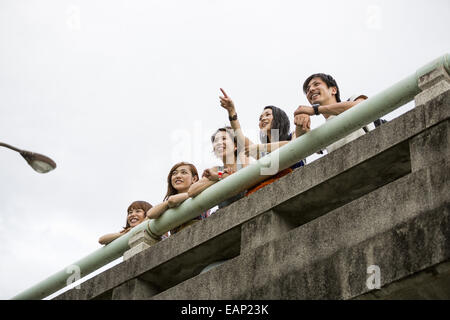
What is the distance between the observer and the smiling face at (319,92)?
796 centimetres

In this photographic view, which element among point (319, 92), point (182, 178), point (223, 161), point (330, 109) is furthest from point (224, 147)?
A: point (330, 109)

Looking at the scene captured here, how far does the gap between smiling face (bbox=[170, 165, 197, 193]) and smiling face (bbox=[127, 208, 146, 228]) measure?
924 mm

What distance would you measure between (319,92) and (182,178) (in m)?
1.96

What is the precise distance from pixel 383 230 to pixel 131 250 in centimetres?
365

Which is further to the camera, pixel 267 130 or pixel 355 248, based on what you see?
pixel 267 130

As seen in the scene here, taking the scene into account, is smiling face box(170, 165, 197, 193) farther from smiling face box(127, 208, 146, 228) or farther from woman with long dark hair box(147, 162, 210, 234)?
smiling face box(127, 208, 146, 228)

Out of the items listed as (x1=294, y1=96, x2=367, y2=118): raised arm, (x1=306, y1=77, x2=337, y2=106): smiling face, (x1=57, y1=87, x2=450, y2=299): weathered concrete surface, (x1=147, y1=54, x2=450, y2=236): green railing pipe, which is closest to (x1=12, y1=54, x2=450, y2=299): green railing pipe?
(x1=147, y1=54, x2=450, y2=236): green railing pipe

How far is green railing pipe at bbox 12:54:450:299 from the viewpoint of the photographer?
658 centimetres

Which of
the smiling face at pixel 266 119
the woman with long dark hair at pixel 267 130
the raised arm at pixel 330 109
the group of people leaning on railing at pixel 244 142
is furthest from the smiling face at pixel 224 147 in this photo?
the raised arm at pixel 330 109

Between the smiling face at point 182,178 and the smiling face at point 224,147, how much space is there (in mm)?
554

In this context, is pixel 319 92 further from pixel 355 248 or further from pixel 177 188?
pixel 355 248

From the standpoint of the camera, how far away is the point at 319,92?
26.2 feet

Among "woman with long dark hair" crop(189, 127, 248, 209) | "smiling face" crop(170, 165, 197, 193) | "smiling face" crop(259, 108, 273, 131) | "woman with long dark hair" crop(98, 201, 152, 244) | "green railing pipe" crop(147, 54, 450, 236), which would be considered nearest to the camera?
"green railing pipe" crop(147, 54, 450, 236)
